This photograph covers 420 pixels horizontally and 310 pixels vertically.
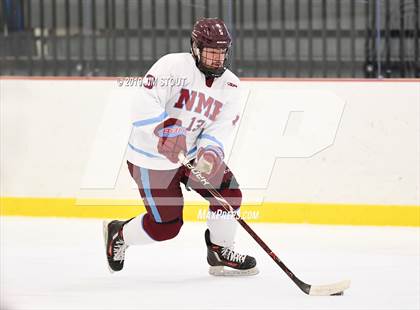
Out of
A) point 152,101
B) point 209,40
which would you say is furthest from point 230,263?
point 209,40

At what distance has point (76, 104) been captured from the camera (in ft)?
18.6

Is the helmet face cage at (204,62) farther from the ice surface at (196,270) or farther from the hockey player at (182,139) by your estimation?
the ice surface at (196,270)

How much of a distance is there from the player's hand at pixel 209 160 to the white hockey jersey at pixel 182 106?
0.18ft

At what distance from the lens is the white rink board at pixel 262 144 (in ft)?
17.8

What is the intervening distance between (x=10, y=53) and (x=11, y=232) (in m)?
1.32

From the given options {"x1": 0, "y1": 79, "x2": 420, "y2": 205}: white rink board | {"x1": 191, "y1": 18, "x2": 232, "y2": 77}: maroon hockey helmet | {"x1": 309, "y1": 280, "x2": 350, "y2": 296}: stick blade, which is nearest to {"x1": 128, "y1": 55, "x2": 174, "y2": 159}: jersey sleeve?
{"x1": 191, "y1": 18, "x2": 232, "y2": 77}: maroon hockey helmet

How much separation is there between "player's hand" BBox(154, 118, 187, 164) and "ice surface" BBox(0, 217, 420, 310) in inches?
19.1

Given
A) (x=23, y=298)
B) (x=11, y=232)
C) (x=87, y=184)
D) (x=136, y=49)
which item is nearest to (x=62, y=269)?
(x=23, y=298)

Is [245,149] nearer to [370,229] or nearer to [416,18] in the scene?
[370,229]

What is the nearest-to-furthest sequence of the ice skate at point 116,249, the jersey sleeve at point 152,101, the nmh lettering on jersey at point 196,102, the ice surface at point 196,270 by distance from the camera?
the ice surface at point 196,270
the jersey sleeve at point 152,101
the nmh lettering on jersey at point 196,102
the ice skate at point 116,249

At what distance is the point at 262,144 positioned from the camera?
5.48 m

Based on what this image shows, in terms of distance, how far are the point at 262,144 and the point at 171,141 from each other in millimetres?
1954

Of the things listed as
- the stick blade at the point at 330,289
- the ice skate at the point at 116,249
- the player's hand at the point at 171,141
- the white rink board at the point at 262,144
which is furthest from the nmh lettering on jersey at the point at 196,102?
the white rink board at the point at 262,144

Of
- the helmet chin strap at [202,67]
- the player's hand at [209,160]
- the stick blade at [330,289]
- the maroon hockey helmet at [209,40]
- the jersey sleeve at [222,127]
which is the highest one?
the maroon hockey helmet at [209,40]
